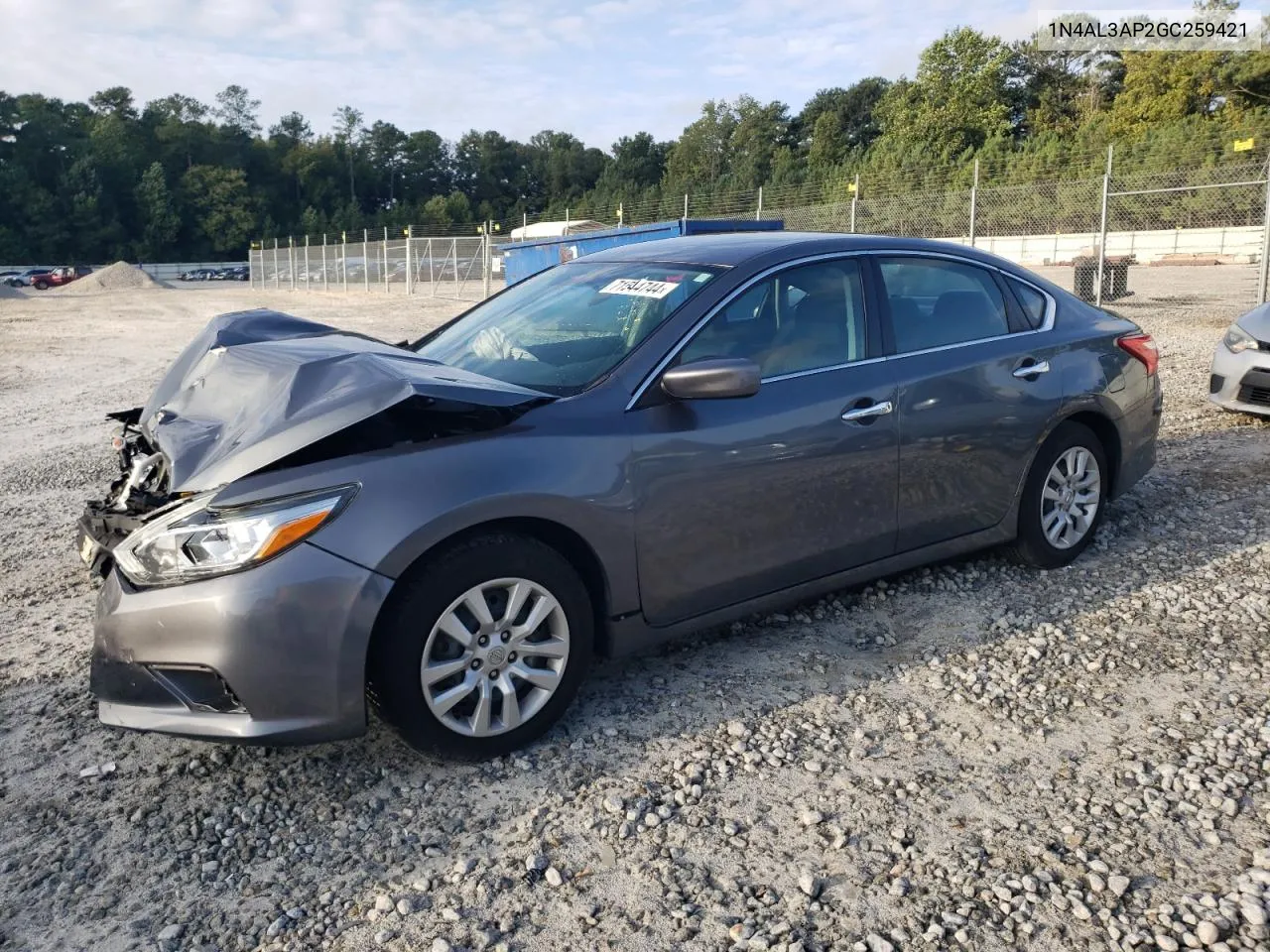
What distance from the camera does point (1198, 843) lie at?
8.74ft

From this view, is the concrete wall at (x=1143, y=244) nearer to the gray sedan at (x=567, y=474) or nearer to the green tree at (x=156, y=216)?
the gray sedan at (x=567, y=474)

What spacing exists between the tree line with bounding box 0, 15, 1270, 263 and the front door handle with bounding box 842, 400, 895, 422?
67.7 ft

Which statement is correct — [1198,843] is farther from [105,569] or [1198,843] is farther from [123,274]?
[123,274]

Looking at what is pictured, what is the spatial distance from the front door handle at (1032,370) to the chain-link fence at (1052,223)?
11.4m

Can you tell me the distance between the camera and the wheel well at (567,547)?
298 centimetres

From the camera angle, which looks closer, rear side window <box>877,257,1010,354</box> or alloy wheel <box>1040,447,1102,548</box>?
rear side window <box>877,257,1010,354</box>

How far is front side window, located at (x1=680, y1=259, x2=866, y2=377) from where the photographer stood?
3.66 metres

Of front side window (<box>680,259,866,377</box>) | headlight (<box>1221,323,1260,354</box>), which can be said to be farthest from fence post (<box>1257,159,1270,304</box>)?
front side window (<box>680,259,866,377</box>)

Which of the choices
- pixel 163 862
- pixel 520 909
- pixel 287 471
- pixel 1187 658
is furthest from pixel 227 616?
pixel 1187 658

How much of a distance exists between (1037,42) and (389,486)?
78.0m

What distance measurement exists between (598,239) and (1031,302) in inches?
528

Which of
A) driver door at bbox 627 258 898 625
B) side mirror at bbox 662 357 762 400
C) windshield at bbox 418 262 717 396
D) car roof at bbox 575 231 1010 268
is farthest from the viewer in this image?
car roof at bbox 575 231 1010 268

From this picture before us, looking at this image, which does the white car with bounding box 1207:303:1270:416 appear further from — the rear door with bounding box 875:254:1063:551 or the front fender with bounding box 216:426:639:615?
the front fender with bounding box 216:426:639:615

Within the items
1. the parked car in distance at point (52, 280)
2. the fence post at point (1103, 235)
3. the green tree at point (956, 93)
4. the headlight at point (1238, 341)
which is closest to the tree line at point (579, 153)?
the green tree at point (956, 93)
